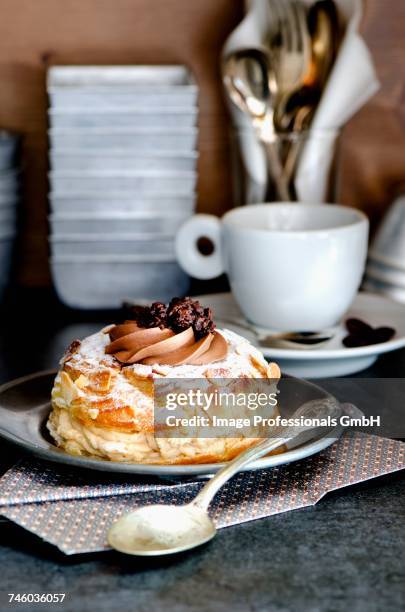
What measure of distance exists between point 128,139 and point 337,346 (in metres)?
0.40

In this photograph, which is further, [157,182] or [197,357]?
[157,182]

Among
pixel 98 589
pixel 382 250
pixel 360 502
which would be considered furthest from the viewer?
pixel 382 250

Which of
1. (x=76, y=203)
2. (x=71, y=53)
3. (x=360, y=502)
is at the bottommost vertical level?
(x=360, y=502)

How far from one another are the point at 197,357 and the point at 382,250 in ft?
1.75

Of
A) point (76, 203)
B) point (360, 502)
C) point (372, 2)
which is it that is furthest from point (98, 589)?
point (372, 2)

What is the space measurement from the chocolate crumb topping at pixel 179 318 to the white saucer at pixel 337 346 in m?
0.19

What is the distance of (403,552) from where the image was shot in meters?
0.65

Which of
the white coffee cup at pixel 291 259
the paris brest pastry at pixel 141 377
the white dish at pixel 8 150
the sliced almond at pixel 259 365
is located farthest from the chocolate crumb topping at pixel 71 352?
the white dish at pixel 8 150

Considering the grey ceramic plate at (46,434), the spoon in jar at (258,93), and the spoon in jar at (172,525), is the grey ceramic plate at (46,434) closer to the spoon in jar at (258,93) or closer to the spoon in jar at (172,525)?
the spoon in jar at (172,525)

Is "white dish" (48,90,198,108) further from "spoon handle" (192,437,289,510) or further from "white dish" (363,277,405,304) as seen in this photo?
"spoon handle" (192,437,289,510)

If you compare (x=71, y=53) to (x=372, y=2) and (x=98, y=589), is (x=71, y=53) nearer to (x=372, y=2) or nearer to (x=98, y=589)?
(x=372, y=2)

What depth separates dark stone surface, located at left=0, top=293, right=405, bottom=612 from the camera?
1.91 feet

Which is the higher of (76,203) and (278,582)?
(76,203)

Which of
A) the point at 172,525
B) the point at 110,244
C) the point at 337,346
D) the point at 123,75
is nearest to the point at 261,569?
the point at 172,525
